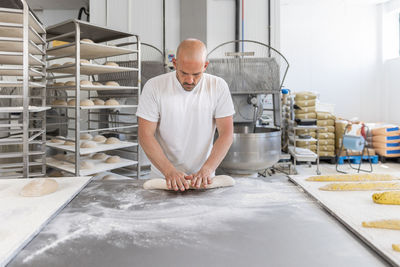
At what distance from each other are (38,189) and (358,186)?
124 cm

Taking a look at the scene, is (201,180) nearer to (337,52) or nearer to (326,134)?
(326,134)

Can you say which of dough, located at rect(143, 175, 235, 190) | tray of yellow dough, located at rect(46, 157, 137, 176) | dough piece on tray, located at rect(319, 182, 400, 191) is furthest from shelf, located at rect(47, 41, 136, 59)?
dough piece on tray, located at rect(319, 182, 400, 191)

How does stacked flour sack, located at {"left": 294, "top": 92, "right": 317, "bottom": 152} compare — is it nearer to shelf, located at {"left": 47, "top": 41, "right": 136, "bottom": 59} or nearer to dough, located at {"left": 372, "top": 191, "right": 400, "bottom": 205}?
shelf, located at {"left": 47, "top": 41, "right": 136, "bottom": 59}

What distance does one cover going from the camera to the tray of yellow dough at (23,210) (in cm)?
75

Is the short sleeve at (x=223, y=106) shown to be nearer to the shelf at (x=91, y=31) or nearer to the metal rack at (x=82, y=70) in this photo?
the metal rack at (x=82, y=70)

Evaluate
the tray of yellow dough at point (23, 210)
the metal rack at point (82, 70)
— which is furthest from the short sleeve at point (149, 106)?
the metal rack at point (82, 70)

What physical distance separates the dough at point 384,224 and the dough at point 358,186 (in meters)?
0.33

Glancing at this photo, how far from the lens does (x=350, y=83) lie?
6184mm

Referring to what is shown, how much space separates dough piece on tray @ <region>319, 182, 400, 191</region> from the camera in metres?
1.17

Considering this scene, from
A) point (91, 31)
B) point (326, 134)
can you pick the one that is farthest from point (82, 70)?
point (326, 134)

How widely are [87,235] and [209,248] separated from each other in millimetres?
341

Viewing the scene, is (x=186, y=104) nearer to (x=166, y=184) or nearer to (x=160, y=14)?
(x=166, y=184)

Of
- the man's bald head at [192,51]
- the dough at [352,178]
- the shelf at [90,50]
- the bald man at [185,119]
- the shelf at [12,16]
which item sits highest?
the shelf at [90,50]

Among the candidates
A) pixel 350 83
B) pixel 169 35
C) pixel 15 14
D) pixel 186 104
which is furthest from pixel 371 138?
pixel 15 14
